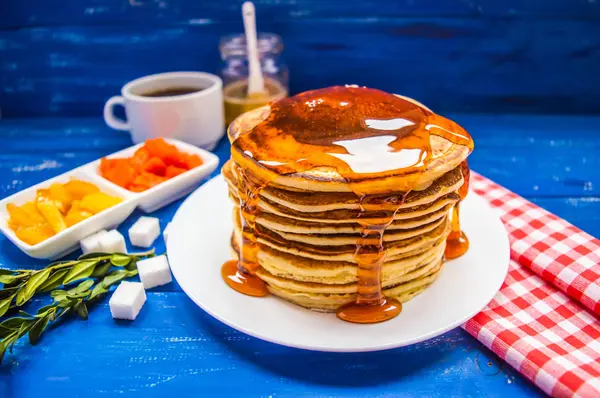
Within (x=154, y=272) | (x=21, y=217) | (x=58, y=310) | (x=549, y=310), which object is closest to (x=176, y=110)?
(x=21, y=217)

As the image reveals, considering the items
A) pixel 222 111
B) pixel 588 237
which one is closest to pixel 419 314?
pixel 588 237

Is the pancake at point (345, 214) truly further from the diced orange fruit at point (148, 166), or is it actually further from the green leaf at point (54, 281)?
the diced orange fruit at point (148, 166)

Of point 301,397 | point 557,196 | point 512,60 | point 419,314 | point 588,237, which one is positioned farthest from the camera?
point 512,60

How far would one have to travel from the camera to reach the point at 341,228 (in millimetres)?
1073

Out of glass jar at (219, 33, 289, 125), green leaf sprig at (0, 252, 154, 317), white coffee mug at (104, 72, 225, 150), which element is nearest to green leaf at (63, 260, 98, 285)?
green leaf sprig at (0, 252, 154, 317)

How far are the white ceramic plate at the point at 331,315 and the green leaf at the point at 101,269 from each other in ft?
0.52

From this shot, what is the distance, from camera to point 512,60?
222 cm

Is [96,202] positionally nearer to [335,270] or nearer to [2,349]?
[2,349]

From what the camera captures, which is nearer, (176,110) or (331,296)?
(331,296)

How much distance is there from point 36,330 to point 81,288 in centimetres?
14

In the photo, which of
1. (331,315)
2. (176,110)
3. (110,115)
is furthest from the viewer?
(110,115)

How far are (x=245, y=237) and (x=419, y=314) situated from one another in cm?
39

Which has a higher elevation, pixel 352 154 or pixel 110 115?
pixel 352 154

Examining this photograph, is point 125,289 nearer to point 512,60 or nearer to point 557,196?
point 557,196
